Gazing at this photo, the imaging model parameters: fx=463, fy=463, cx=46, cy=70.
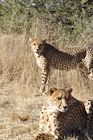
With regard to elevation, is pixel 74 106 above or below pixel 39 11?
below

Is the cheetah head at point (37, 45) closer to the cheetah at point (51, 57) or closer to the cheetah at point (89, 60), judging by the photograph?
the cheetah at point (51, 57)

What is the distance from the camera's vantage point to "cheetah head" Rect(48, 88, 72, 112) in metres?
4.43

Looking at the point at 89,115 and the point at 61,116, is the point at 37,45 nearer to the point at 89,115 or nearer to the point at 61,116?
the point at 89,115

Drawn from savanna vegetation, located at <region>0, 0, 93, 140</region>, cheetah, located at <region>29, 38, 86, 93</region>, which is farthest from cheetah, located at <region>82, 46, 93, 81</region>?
savanna vegetation, located at <region>0, 0, 93, 140</region>

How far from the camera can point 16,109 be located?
577 cm

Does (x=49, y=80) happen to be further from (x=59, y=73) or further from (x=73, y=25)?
(x=73, y=25)

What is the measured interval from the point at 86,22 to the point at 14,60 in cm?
244

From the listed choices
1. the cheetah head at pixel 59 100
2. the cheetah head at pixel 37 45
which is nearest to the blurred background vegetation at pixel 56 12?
the cheetah head at pixel 37 45

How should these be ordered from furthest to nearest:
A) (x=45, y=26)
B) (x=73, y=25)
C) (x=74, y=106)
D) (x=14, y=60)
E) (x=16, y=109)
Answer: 1. (x=73, y=25)
2. (x=45, y=26)
3. (x=14, y=60)
4. (x=16, y=109)
5. (x=74, y=106)

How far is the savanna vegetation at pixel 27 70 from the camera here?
210 inches

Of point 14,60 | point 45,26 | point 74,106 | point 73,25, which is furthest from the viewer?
point 73,25

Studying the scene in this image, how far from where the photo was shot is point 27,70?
727 centimetres

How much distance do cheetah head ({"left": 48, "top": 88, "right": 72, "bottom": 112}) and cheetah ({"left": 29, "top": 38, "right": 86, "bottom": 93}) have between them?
255 centimetres

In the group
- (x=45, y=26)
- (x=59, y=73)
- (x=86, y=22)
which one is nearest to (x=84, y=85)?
(x=59, y=73)
